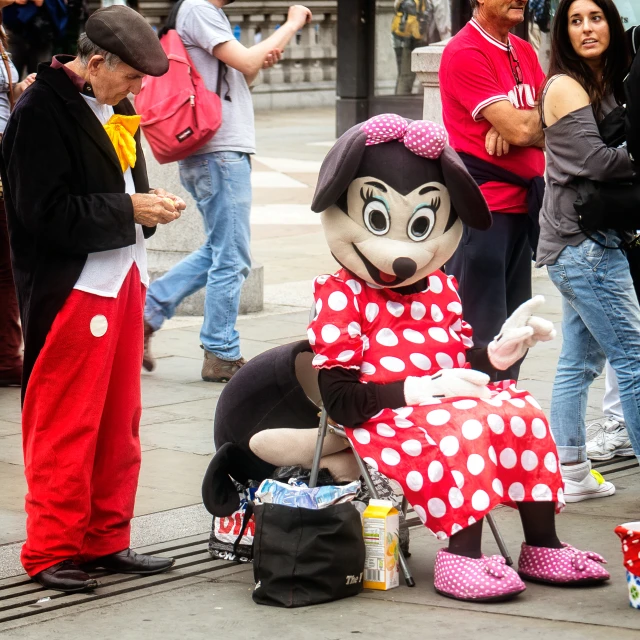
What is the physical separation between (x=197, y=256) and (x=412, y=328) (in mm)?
3079

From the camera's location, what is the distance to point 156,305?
739cm

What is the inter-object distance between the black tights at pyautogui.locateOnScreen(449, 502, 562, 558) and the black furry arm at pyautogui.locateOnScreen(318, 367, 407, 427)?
444mm

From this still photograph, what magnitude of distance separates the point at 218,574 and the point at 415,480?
0.79 meters

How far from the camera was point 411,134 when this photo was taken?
4531mm

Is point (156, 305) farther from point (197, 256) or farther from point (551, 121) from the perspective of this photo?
point (551, 121)

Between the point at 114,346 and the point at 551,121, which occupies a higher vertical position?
the point at 551,121

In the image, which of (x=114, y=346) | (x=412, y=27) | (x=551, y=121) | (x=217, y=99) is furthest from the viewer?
(x=412, y=27)

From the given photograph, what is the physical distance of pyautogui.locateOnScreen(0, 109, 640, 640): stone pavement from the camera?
409 centimetres

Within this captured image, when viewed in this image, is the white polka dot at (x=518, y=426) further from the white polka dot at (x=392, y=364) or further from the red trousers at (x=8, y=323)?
the red trousers at (x=8, y=323)

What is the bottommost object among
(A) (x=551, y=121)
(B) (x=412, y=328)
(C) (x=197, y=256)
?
(C) (x=197, y=256)

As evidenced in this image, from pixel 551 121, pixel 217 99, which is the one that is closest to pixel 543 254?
pixel 551 121

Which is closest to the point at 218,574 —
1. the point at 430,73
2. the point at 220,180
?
the point at 220,180

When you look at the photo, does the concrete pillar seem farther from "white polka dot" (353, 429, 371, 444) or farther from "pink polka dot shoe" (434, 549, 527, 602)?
"pink polka dot shoe" (434, 549, 527, 602)

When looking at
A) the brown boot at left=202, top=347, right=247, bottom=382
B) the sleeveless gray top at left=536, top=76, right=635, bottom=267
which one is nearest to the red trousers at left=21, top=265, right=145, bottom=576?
the sleeveless gray top at left=536, top=76, right=635, bottom=267
